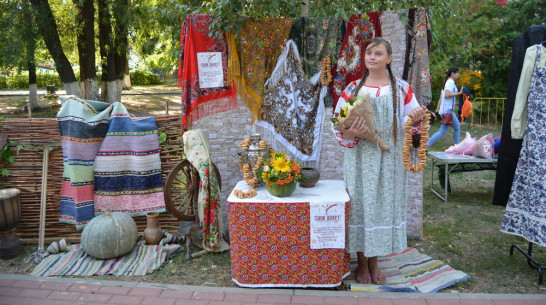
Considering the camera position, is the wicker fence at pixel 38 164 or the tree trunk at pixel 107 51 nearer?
the wicker fence at pixel 38 164

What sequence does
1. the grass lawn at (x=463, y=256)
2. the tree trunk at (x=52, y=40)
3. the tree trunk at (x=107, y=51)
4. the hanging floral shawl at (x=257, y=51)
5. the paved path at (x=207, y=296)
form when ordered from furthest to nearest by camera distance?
the tree trunk at (x=107, y=51) < the tree trunk at (x=52, y=40) < the hanging floral shawl at (x=257, y=51) < the grass lawn at (x=463, y=256) < the paved path at (x=207, y=296)

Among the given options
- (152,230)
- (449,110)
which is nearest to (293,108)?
(152,230)

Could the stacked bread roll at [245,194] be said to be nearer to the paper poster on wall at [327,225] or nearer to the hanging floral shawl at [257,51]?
the paper poster on wall at [327,225]

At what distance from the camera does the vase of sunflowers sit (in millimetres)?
3309

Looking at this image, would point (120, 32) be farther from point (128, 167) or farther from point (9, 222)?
point (9, 222)

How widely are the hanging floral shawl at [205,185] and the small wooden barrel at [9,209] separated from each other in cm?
172

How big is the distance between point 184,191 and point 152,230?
0.51 meters

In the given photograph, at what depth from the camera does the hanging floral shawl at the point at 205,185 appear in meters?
4.01

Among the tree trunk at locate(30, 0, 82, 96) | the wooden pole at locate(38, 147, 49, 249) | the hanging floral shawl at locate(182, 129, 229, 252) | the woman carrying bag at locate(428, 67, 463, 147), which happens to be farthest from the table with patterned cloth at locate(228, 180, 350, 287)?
→ the tree trunk at locate(30, 0, 82, 96)

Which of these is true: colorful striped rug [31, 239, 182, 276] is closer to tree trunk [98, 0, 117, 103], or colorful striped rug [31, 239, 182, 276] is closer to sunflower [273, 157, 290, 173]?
sunflower [273, 157, 290, 173]

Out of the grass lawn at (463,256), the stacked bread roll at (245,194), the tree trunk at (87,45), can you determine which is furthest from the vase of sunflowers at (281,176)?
the tree trunk at (87,45)

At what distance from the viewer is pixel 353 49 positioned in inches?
167

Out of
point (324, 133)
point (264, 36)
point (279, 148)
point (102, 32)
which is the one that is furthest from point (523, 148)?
point (102, 32)

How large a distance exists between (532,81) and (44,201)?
4.63 m
